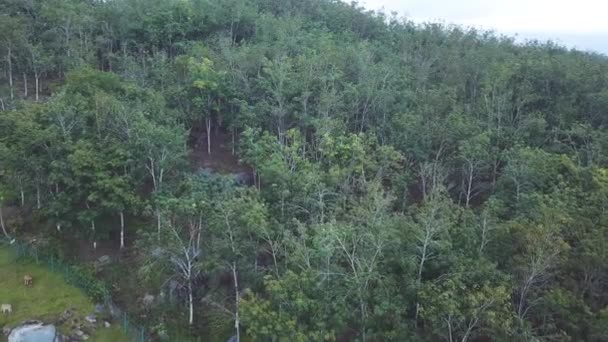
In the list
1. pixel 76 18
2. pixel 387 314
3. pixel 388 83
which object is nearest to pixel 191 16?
pixel 76 18

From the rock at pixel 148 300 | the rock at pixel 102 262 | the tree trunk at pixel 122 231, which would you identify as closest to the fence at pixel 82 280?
the rock at pixel 102 262

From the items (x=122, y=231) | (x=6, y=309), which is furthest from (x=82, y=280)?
(x=6, y=309)

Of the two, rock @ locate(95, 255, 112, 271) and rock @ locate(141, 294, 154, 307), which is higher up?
rock @ locate(95, 255, 112, 271)

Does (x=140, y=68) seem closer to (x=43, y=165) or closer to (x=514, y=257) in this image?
(x=43, y=165)

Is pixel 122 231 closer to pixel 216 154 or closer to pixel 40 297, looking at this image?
pixel 40 297

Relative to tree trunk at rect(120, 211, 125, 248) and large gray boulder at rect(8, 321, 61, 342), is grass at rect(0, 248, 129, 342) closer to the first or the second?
large gray boulder at rect(8, 321, 61, 342)

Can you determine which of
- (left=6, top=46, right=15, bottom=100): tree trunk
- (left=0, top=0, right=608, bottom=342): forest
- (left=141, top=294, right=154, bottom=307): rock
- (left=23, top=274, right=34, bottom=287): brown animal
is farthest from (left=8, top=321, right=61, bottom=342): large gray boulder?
(left=6, top=46, right=15, bottom=100): tree trunk
